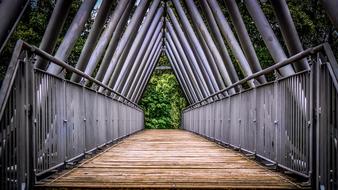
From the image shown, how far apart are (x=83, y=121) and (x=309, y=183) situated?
4.64 meters

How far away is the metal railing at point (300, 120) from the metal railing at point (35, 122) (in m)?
3.03

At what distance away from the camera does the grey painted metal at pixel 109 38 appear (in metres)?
12.9

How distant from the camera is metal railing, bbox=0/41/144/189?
4516mm

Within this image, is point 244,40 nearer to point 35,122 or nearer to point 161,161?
point 161,161

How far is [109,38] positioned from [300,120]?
844 cm

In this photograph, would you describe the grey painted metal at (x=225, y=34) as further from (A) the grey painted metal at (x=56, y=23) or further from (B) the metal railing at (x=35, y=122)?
(B) the metal railing at (x=35, y=122)

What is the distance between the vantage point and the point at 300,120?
231 inches

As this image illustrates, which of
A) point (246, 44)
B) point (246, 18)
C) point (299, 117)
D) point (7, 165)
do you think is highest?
point (246, 18)

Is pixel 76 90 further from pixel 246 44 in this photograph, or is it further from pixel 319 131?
pixel 246 44

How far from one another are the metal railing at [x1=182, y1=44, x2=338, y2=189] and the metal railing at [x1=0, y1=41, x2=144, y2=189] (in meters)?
3.03

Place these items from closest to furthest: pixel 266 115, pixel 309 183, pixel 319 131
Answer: pixel 319 131
pixel 309 183
pixel 266 115

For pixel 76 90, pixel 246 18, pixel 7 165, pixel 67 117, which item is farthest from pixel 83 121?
pixel 246 18

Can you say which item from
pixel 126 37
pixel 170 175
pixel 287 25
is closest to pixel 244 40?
pixel 287 25

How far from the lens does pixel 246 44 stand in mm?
11672
